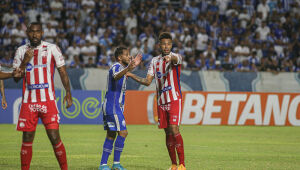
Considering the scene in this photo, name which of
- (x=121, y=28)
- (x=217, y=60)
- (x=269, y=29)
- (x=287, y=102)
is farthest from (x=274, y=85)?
(x=121, y=28)

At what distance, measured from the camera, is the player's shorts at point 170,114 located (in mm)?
8516

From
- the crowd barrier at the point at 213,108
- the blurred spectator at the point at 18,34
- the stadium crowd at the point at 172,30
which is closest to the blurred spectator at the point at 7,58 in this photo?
the stadium crowd at the point at 172,30

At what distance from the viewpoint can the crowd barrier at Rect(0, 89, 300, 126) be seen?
19453 millimetres

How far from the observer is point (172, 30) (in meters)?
24.3

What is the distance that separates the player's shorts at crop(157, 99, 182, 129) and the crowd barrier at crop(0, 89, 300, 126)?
10.9 m

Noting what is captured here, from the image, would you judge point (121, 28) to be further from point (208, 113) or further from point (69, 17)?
point (208, 113)

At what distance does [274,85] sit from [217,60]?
3.07 meters

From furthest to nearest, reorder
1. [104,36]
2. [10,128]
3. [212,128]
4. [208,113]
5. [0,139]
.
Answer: [104,36] → [208,113] → [212,128] → [10,128] → [0,139]

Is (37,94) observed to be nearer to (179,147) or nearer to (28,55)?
(28,55)

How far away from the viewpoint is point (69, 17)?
77.4ft

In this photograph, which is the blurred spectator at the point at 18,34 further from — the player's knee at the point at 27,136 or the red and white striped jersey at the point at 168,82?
the player's knee at the point at 27,136

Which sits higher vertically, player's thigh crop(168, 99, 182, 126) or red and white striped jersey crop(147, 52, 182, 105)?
red and white striped jersey crop(147, 52, 182, 105)

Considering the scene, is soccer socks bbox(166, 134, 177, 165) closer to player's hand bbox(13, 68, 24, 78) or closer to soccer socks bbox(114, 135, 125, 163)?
soccer socks bbox(114, 135, 125, 163)

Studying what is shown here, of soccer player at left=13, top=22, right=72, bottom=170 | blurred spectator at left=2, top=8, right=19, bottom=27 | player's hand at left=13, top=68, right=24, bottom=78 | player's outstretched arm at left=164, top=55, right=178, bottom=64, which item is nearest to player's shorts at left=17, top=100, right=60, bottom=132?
soccer player at left=13, top=22, right=72, bottom=170
